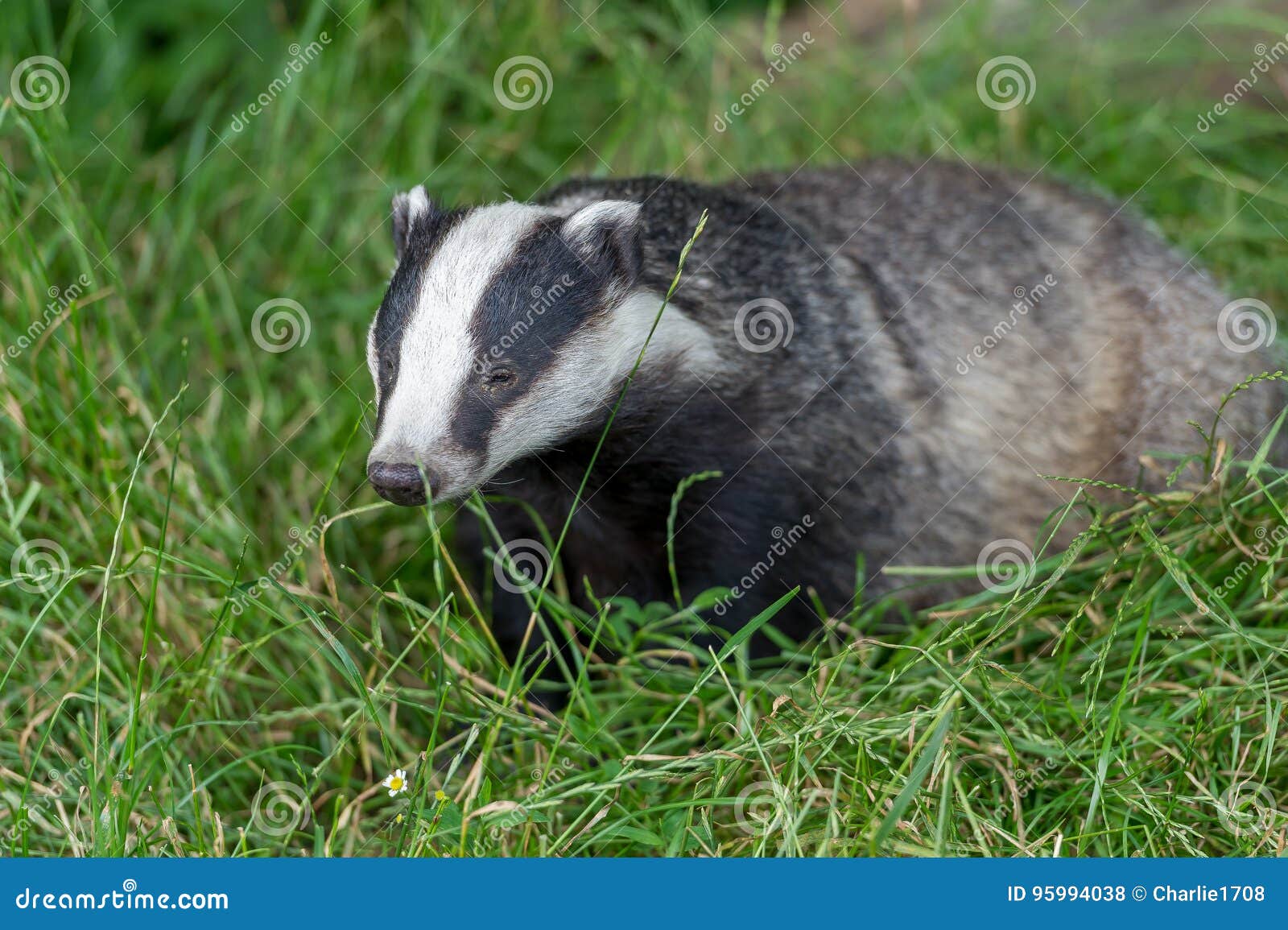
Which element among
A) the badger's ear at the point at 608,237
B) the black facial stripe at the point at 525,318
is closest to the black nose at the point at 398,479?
A: the black facial stripe at the point at 525,318

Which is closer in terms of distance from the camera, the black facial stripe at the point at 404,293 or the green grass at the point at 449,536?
the green grass at the point at 449,536

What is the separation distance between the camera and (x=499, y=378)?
9.59ft

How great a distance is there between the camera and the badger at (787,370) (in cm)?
296

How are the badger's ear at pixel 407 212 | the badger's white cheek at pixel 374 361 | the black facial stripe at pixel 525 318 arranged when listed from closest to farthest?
1. the black facial stripe at pixel 525 318
2. the badger's white cheek at pixel 374 361
3. the badger's ear at pixel 407 212

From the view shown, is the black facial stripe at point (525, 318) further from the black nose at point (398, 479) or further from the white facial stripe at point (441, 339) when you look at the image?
the black nose at point (398, 479)

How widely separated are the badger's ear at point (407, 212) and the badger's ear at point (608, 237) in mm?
427

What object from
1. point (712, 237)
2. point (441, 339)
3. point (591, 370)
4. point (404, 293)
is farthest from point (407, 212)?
point (712, 237)

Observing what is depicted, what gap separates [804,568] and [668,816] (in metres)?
0.90

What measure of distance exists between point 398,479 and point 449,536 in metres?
1.35

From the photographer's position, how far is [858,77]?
216 inches

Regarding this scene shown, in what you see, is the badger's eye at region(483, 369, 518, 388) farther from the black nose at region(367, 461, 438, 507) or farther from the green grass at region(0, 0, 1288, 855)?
the green grass at region(0, 0, 1288, 855)

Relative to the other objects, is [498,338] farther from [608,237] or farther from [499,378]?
[608,237]

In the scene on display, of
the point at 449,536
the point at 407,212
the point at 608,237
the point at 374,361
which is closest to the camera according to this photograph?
the point at 608,237

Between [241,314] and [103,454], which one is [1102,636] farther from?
[241,314]
